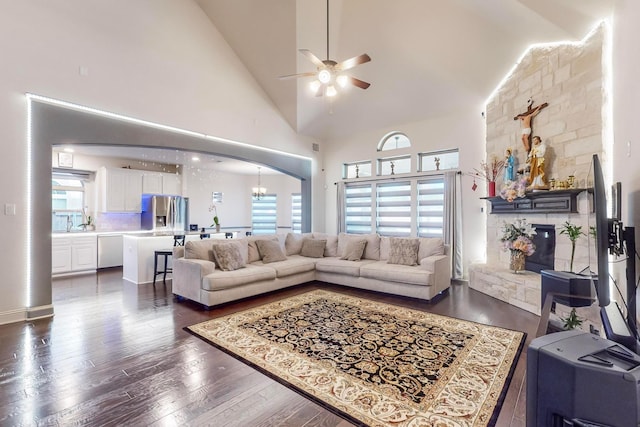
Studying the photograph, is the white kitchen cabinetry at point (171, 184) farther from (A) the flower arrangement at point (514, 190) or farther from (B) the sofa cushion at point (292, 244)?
(A) the flower arrangement at point (514, 190)

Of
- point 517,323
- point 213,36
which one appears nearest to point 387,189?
point 517,323

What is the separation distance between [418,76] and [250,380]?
5486mm

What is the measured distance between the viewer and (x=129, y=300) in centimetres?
464

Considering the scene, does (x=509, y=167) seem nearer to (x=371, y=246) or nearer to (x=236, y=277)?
(x=371, y=246)

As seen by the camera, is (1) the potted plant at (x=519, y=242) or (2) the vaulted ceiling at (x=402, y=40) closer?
(2) the vaulted ceiling at (x=402, y=40)

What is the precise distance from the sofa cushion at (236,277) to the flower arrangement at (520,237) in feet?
12.0

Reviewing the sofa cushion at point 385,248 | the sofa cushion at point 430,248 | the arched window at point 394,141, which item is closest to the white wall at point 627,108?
the sofa cushion at point 430,248

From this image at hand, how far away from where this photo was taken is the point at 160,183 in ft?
27.9

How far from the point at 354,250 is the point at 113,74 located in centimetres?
465

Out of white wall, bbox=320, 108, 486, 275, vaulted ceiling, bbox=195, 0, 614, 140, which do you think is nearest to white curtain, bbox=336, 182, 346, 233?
white wall, bbox=320, 108, 486, 275

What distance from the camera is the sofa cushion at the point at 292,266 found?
5.07 metres

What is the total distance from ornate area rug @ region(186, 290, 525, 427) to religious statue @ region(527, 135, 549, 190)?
232 centimetres

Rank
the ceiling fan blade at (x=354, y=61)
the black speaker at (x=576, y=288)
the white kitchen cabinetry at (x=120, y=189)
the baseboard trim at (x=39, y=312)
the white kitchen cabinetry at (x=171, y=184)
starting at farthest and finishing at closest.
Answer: the white kitchen cabinetry at (x=171, y=184), the white kitchen cabinetry at (x=120, y=189), the baseboard trim at (x=39, y=312), the ceiling fan blade at (x=354, y=61), the black speaker at (x=576, y=288)

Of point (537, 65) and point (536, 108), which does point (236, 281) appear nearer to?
point (536, 108)
